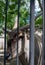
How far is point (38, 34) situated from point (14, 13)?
Answer: 0.42 meters

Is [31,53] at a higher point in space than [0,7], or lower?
lower

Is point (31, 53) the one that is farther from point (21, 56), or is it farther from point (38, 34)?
point (21, 56)

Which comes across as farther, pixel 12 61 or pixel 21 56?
pixel 21 56

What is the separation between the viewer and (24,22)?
1.87 m

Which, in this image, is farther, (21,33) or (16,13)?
(16,13)

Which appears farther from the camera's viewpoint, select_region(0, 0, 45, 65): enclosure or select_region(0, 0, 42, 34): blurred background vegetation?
select_region(0, 0, 42, 34): blurred background vegetation

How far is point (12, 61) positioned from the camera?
1.51m

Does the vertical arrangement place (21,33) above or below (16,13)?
below

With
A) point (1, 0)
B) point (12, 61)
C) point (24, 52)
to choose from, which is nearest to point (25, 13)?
point (1, 0)

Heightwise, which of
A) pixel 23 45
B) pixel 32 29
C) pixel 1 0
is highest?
pixel 1 0

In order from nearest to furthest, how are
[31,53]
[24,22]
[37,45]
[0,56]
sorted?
[31,53]
[0,56]
[37,45]
[24,22]

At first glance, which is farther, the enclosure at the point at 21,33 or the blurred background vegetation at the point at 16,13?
the blurred background vegetation at the point at 16,13

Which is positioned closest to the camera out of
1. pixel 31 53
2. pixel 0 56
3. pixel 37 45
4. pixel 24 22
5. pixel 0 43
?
pixel 31 53

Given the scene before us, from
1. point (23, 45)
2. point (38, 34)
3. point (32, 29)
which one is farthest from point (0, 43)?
point (32, 29)
